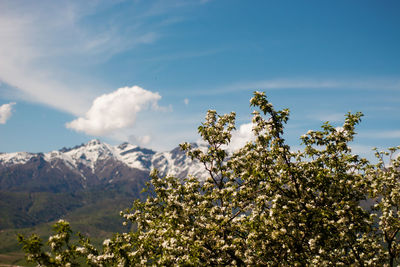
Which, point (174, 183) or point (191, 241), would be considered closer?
point (191, 241)

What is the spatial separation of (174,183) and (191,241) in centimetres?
670

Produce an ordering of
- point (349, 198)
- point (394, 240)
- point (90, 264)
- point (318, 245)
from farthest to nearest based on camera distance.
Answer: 1. point (394, 240)
2. point (349, 198)
3. point (318, 245)
4. point (90, 264)

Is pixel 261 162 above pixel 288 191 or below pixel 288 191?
above

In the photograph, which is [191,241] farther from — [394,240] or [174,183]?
[394,240]

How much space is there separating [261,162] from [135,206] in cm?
1137

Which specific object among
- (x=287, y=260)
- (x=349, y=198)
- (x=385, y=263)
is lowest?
(x=385, y=263)

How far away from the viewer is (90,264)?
14438mm

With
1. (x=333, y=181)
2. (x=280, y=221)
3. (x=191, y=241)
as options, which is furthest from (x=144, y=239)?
(x=333, y=181)

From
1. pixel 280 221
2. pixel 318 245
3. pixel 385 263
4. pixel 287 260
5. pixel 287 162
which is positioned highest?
pixel 287 162

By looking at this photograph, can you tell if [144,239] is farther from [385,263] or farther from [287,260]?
[385,263]

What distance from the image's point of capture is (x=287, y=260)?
57.9ft

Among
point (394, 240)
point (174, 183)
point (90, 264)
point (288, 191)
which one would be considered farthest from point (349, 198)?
point (90, 264)

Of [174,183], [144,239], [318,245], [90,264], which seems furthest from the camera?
[174,183]

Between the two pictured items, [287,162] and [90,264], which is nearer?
[90,264]
